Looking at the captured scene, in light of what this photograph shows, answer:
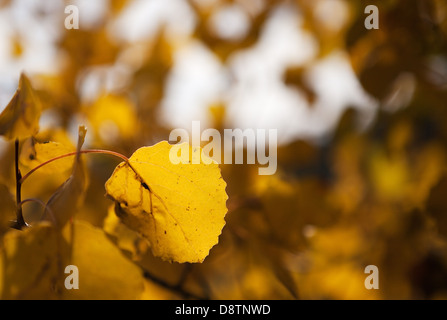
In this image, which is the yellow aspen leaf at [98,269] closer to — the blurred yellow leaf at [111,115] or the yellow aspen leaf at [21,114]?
the yellow aspen leaf at [21,114]

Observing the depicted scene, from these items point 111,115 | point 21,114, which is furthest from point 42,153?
point 111,115

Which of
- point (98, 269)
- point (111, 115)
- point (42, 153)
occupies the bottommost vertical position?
point (98, 269)

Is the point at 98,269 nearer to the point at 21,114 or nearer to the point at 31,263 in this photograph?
the point at 31,263

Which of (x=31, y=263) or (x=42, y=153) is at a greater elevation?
(x=42, y=153)

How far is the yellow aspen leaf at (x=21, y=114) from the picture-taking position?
427 mm

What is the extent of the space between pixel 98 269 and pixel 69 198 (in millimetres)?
88

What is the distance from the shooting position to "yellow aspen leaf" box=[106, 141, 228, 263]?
1.45 feet

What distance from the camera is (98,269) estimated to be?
1.47 feet

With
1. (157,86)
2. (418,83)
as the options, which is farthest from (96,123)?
(418,83)

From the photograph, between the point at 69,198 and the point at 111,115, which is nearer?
the point at 69,198

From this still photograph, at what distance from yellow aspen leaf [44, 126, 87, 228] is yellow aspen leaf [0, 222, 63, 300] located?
0.01 m

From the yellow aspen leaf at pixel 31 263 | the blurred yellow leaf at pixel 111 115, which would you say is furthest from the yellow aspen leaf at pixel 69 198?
the blurred yellow leaf at pixel 111 115

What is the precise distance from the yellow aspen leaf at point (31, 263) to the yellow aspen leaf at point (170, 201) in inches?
3.1
